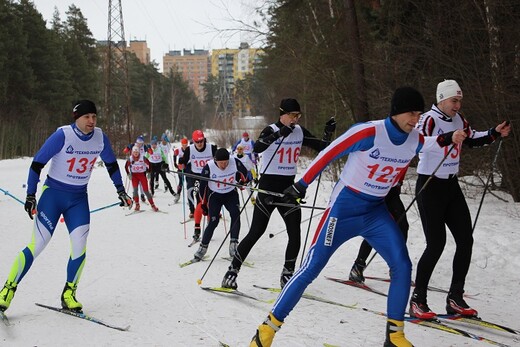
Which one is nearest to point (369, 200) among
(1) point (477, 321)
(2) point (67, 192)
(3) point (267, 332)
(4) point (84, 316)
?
(3) point (267, 332)

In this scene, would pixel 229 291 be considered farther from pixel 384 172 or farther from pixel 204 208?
pixel 204 208

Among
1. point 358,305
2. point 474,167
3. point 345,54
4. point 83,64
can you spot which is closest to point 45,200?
point 358,305

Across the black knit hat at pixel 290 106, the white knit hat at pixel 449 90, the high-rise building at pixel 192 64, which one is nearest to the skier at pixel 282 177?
the black knit hat at pixel 290 106

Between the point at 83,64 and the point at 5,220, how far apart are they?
44.7m

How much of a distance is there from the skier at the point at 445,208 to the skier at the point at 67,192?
334cm

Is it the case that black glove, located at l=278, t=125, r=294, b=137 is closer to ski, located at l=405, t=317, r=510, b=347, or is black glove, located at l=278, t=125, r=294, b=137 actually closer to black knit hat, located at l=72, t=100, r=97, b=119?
black knit hat, located at l=72, t=100, r=97, b=119

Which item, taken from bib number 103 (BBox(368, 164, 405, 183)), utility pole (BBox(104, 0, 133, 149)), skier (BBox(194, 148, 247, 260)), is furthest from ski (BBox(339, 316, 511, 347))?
utility pole (BBox(104, 0, 133, 149))

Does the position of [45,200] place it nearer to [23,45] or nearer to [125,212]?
[125,212]

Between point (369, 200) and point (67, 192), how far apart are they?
3045mm

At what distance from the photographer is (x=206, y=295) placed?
570 centimetres

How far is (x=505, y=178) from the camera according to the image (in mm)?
9844

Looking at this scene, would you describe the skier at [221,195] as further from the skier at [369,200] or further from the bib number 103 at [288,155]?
the skier at [369,200]

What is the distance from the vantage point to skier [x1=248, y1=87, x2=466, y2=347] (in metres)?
3.70

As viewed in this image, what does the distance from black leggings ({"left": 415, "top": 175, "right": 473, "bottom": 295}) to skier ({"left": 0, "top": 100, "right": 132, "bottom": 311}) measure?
11.1 ft
